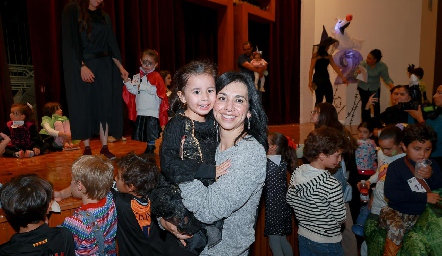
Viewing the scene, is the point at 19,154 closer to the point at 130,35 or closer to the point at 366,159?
the point at 130,35

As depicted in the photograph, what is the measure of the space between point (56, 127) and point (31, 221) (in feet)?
10.0

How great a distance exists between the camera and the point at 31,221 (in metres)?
1.56

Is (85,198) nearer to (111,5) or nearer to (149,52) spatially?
(149,52)

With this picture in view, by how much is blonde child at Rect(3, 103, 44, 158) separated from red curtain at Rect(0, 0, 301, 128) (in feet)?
1.53

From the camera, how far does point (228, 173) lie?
118 centimetres

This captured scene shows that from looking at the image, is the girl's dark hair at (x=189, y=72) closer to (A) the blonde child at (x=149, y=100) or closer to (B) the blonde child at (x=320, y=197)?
(B) the blonde child at (x=320, y=197)

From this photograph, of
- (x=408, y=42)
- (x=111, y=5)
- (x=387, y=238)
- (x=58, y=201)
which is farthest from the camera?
(x=408, y=42)

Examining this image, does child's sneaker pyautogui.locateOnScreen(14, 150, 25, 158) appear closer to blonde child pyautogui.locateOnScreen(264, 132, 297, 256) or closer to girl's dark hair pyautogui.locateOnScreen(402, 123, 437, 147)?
blonde child pyautogui.locateOnScreen(264, 132, 297, 256)

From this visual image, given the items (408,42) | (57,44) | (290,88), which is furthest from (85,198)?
(408,42)

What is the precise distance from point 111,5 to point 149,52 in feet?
7.42

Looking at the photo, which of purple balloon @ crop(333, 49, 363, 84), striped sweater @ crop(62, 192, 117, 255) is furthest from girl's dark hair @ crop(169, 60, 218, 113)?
purple balloon @ crop(333, 49, 363, 84)

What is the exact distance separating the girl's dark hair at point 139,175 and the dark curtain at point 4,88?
3.13 meters

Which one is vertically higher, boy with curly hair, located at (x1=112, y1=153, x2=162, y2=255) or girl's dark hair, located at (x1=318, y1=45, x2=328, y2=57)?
girl's dark hair, located at (x1=318, y1=45, x2=328, y2=57)

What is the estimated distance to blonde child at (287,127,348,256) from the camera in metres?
2.18
